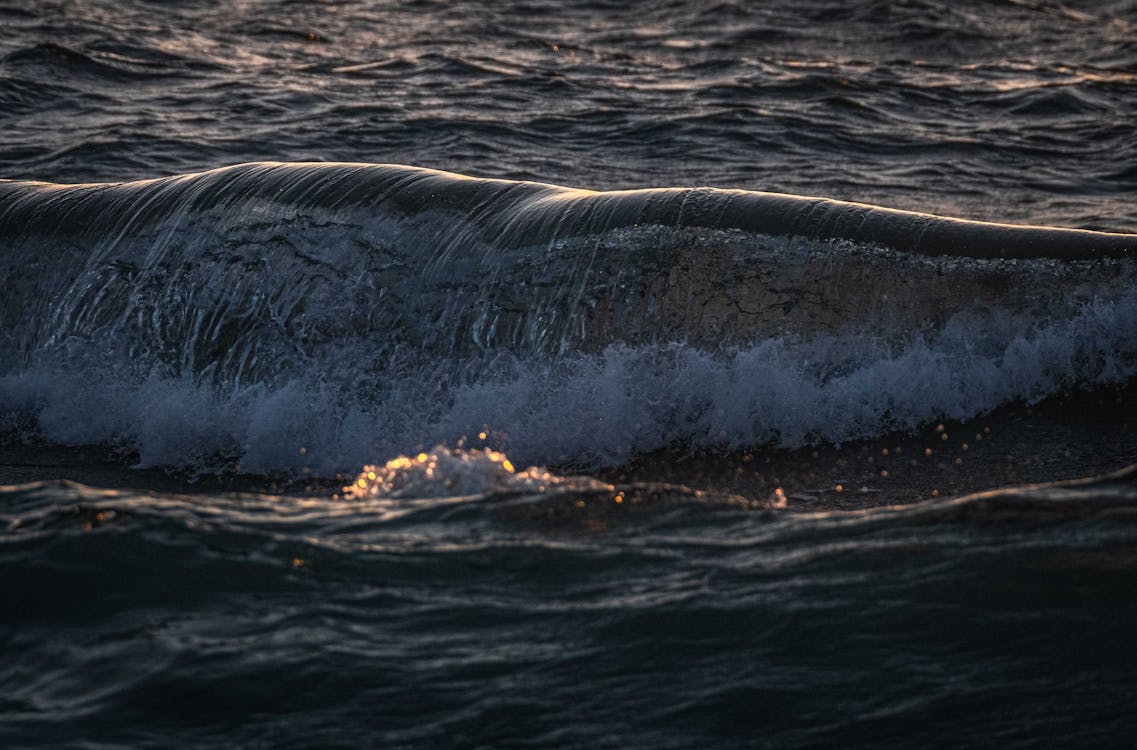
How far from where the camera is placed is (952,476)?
5262 millimetres

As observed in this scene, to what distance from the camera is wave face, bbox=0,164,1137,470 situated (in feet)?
19.5

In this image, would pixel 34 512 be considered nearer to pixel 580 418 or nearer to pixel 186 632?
pixel 186 632

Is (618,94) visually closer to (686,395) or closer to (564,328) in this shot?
(564,328)

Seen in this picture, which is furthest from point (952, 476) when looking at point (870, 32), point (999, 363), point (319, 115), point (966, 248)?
point (870, 32)

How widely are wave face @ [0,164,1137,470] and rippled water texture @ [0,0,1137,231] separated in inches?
128

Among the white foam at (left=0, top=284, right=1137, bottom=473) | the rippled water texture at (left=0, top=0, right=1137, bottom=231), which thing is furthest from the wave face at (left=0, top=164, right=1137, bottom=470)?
the rippled water texture at (left=0, top=0, right=1137, bottom=231)

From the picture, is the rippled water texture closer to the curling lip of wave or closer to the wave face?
the curling lip of wave

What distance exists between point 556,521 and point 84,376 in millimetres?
3373

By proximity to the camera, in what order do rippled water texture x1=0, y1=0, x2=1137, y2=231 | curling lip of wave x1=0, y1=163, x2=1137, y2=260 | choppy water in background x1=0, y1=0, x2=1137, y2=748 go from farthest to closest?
rippled water texture x1=0, y1=0, x2=1137, y2=231
curling lip of wave x1=0, y1=163, x2=1137, y2=260
choppy water in background x1=0, y1=0, x2=1137, y2=748

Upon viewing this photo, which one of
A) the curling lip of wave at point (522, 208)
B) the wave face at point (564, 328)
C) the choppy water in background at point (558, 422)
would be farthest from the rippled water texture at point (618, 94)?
the wave face at point (564, 328)

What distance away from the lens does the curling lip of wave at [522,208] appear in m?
6.17

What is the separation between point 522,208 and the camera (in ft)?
21.7

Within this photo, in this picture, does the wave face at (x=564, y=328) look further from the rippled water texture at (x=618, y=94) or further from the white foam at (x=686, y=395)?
the rippled water texture at (x=618, y=94)

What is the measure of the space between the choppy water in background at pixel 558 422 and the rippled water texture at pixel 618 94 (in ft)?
0.32
